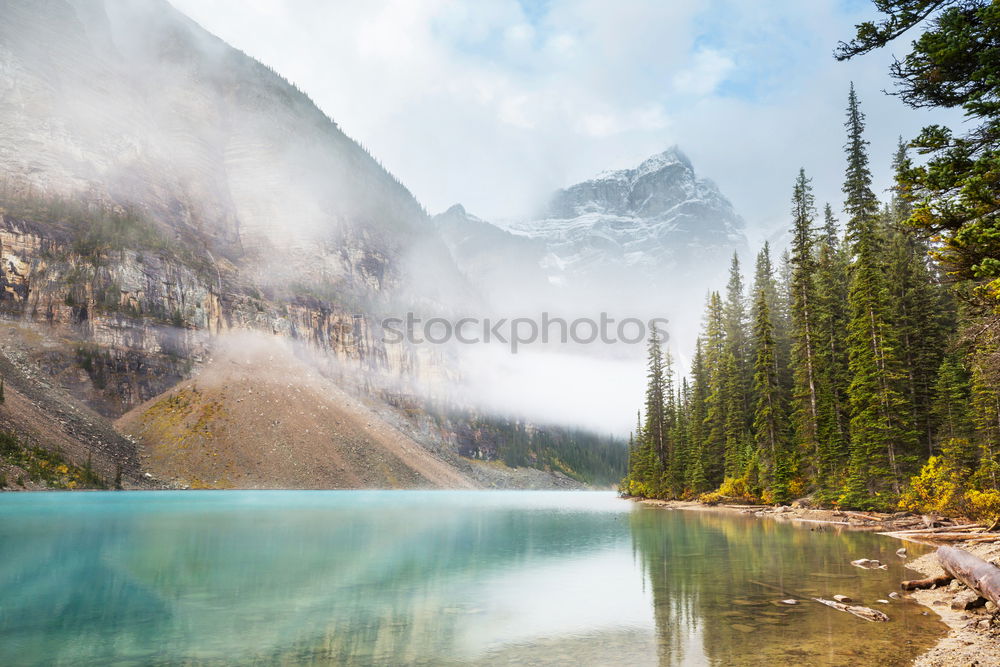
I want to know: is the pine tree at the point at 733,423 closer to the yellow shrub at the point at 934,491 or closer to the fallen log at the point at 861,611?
the yellow shrub at the point at 934,491

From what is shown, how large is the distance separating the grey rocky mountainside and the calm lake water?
81.8 metres

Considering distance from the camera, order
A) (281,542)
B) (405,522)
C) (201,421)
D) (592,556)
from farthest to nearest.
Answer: (201,421) → (405,522) → (281,542) → (592,556)

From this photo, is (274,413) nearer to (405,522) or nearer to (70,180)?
(70,180)

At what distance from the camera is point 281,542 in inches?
1184

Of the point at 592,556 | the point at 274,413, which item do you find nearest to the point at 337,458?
the point at 274,413

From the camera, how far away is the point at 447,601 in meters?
16.0

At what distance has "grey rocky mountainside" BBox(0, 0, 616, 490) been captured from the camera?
11406 cm

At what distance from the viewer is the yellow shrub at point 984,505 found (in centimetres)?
2488

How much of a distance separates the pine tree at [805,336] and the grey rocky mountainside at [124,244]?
3907 inches

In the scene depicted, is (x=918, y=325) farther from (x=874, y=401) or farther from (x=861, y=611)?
(x=861, y=611)

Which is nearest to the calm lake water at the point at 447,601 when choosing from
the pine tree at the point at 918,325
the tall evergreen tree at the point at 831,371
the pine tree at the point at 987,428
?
the pine tree at the point at 987,428

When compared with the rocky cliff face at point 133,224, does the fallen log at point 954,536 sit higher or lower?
lower

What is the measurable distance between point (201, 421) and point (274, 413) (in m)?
13.9

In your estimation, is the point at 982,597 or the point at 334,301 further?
the point at 334,301
